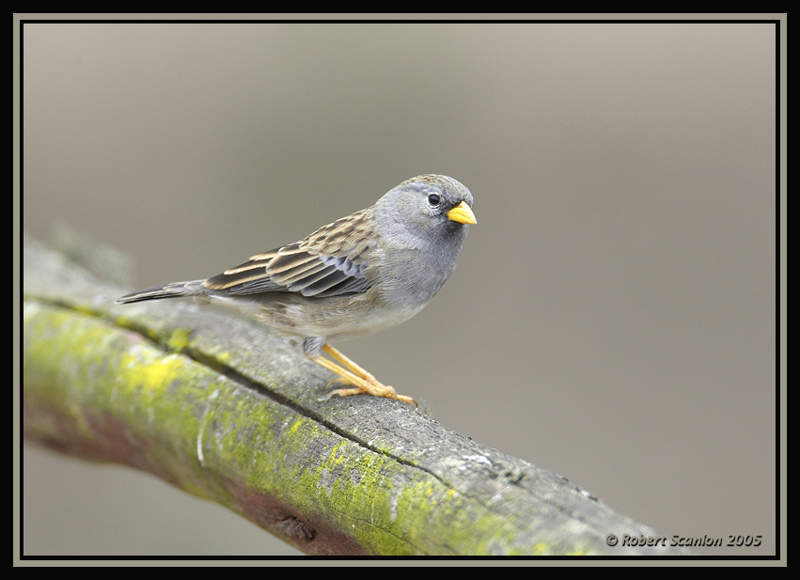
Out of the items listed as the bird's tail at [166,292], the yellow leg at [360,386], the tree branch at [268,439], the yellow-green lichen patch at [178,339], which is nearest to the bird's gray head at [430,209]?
the yellow leg at [360,386]

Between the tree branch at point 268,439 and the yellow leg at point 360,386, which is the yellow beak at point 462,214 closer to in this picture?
the yellow leg at point 360,386

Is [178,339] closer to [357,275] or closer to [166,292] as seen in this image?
[166,292]

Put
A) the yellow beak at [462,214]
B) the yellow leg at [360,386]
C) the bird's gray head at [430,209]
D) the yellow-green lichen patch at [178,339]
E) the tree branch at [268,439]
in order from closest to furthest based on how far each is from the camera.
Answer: the tree branch at [268,439] → the yellow leg at [360,386] → the yellow beak at [462,214] → the bird's gray head at [430,209] → the yellow-green lichen patch at [178,339]

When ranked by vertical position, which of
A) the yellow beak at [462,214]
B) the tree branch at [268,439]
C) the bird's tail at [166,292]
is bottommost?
the tree branch at [268,439]

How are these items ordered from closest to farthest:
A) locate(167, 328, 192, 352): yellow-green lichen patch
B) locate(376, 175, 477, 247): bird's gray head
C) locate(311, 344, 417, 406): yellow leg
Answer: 1. locate(311, 344, 417, 406): yellow leg
2. locate(376, 175, 477, 247): bird's gray head
3. locate(167, 328, 192, 352): yellow-green lichen patch

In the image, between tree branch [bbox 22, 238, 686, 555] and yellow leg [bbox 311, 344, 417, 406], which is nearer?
tree branch [bbox 22, 238, 686, 555]

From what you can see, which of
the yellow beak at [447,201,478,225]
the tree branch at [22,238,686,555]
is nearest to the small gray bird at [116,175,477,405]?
the yellow beak at [447,201,478,225]

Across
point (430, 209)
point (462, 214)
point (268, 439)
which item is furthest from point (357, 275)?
point (268, 439)

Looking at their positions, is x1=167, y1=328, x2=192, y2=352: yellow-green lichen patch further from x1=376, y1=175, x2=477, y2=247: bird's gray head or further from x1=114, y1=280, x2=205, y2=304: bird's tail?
x1=376, y1=175, x2=477, y2=247: bird's gray head
